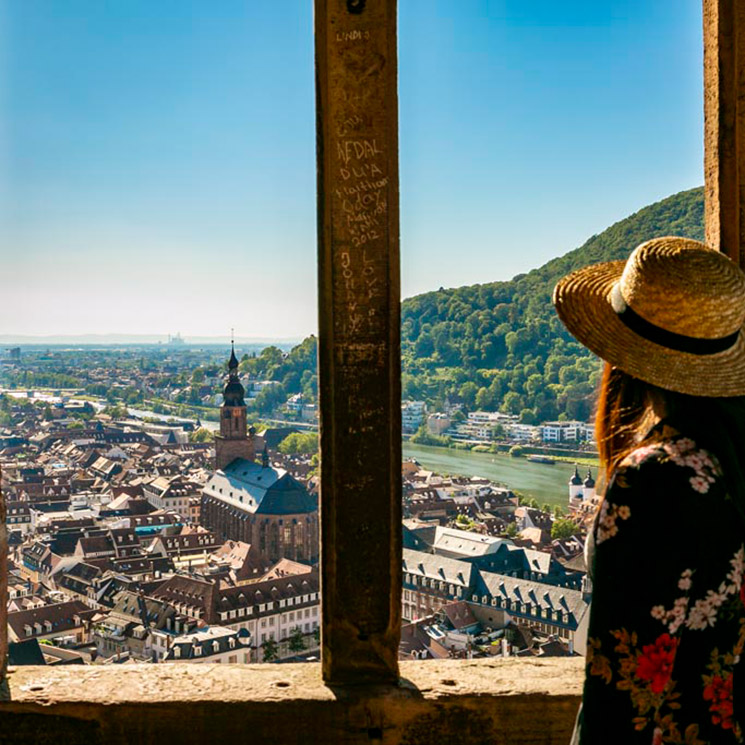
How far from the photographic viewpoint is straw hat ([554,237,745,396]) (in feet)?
4.20

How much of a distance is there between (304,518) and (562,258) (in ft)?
78.3

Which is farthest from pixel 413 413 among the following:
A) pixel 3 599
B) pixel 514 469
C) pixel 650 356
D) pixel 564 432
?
pixel 650 356

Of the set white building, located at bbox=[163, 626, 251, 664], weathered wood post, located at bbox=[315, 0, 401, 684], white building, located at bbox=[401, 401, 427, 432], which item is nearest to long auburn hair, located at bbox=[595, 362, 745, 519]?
weathered wood post, located at bbox=[315, 0, 401, 684]

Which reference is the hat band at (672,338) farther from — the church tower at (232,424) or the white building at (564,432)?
the church tower at (232,424)

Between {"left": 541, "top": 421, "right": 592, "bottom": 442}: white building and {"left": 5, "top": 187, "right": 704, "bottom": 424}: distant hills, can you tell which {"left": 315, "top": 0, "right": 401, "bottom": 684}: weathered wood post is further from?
{"left": 541, "top": 421, "right": 592, "bottom": 442}: white building

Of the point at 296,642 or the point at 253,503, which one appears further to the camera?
the point at 253,503

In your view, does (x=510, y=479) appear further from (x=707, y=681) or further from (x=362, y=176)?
(x=707, y=681)

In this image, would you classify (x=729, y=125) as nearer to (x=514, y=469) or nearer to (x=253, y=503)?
(x=514, y=469)

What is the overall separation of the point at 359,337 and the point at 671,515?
1.49 meters

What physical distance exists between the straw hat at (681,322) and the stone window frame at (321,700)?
150 cm

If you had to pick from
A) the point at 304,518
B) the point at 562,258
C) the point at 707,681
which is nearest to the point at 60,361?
the point at 562,258

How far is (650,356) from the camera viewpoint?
4.25 ft

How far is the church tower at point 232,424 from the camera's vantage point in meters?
16.3

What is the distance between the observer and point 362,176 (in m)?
2.58
